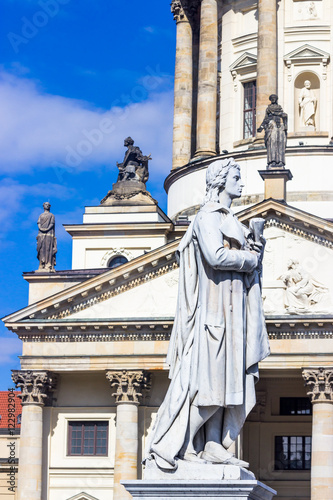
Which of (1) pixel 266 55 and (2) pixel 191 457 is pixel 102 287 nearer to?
(1) pixel 266 55

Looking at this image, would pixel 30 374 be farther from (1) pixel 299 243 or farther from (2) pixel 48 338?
(1) pixel 299 243

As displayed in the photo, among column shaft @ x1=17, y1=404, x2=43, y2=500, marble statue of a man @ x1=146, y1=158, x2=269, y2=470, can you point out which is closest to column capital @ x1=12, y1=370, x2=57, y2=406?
column shaft @ x1=17, y1=404, x2=43, y2=500

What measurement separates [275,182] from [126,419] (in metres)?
10.0

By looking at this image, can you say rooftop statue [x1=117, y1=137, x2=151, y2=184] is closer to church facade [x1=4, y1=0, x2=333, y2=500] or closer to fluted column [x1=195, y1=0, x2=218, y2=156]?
church facade [x1=4, y1=0, x2=333, y2=500]

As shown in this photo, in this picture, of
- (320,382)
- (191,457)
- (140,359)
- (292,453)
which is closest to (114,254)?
(140,359)

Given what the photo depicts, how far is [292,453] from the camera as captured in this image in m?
49.1

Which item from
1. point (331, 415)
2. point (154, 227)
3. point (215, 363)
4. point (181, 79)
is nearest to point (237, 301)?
point (215, 363)

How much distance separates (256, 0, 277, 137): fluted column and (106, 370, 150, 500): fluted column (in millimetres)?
15543

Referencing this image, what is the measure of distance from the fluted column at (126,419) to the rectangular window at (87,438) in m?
1.86

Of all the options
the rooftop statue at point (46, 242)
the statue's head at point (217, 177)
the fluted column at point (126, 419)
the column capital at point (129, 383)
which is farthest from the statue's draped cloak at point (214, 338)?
the rooftop statue at point (46, 242)

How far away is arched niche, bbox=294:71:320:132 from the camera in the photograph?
57219mm

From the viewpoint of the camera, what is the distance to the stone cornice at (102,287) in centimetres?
4569

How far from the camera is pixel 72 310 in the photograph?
46312mm

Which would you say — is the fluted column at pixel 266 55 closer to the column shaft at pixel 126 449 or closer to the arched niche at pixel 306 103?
the arched niche at pixel 306 103
